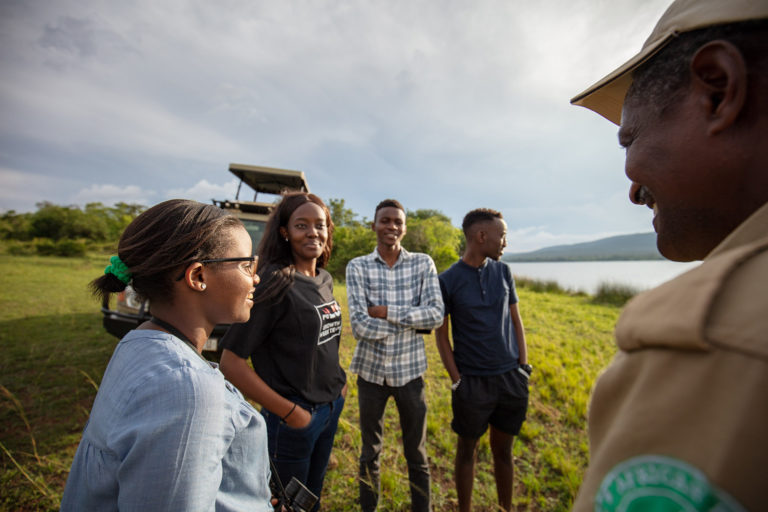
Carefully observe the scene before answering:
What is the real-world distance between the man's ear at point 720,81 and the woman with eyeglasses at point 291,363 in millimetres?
1956

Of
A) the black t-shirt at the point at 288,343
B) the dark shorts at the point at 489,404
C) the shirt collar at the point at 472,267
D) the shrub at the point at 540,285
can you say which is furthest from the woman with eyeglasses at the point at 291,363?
the shrub at the point at 540,285

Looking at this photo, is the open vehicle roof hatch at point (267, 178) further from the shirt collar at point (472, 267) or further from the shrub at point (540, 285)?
the shrub at point (540, 285)

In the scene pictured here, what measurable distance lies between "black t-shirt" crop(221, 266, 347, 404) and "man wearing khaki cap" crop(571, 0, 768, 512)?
177 centimetres

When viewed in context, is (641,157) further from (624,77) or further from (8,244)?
(8,244)

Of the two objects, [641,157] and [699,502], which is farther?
[641,157]

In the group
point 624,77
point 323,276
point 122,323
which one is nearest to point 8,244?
point 122,323

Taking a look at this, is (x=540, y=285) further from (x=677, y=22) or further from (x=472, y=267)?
(x=677, y=22)

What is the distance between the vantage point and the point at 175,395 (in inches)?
35.6

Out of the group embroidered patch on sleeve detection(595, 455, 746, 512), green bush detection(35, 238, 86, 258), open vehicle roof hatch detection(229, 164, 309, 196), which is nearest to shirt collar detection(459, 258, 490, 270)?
embroidered patch on sleeve detection(595, 455, 746, 512)

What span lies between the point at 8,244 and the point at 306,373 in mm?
40723

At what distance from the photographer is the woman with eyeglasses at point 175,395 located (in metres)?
0.86

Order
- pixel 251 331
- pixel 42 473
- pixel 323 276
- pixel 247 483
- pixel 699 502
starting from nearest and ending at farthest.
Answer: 1. pixel 699 502
2. pixel 247 483
3. pixel 251 331
4. pixel 323 276
5. pixel 42 473

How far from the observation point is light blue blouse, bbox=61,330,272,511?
0.85 metres

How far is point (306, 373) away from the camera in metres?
2.04
